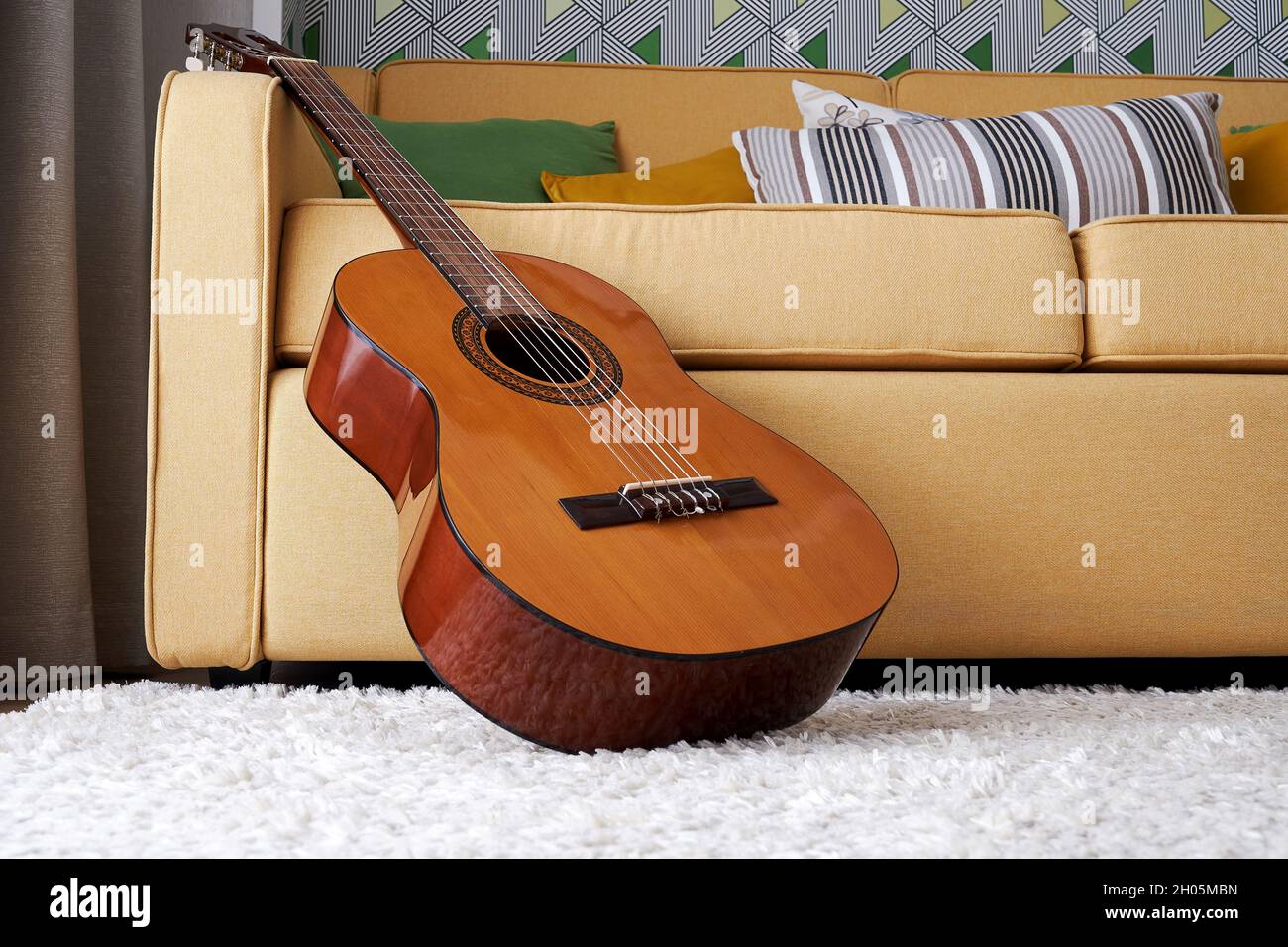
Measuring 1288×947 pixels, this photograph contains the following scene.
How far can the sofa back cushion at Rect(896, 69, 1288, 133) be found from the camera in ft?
6.94

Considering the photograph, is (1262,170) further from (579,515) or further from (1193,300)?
(579,515)

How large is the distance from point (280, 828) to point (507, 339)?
51 cm

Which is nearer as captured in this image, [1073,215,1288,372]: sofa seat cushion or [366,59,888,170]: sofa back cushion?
[1073,215,1288,372]: sofa seat cushion

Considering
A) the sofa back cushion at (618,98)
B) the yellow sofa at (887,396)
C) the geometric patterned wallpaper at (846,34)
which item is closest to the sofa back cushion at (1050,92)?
the sofa back cushion at (618,98)

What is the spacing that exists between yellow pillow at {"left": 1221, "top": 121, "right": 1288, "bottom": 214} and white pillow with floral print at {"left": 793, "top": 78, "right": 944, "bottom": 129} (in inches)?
21.2

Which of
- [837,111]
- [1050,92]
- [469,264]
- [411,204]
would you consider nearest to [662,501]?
[469,264]

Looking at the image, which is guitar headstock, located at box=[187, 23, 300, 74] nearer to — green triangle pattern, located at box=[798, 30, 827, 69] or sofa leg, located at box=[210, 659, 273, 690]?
sofa leg, located at box=[210, 659, 273, 690]

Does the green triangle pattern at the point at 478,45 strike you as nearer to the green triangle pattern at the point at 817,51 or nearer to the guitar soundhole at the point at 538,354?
the green triangle pattern at the point at 817,51

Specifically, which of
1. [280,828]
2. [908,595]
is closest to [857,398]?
[908,595]

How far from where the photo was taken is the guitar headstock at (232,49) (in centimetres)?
122

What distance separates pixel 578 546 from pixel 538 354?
27 cm

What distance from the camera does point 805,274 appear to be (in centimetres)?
106

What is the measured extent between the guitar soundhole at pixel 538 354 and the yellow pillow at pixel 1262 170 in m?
1.41

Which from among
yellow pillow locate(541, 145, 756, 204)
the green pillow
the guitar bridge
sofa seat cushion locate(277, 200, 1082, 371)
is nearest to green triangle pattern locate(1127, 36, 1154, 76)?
yellow pillow locate(541, 145, 756, 204)
